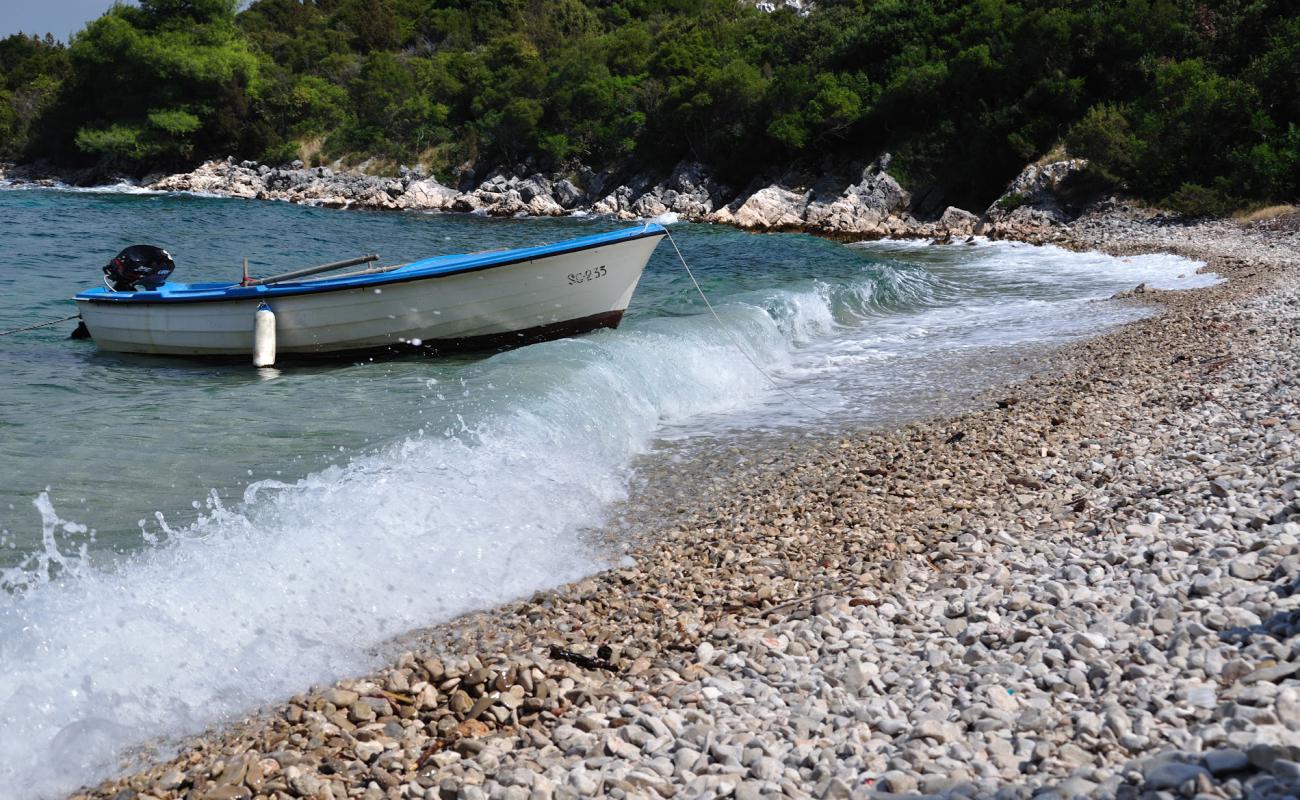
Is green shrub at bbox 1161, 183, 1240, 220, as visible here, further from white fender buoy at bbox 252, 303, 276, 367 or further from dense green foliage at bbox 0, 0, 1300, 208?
white fender buoy at bbox 252, 303, 276, 367

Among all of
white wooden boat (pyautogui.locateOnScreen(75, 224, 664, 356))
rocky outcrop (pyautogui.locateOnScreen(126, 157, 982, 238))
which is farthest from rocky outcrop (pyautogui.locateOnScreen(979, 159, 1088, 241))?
white wooden boat (pyautogui.locateOnScreen(75, 224, 664, 356))

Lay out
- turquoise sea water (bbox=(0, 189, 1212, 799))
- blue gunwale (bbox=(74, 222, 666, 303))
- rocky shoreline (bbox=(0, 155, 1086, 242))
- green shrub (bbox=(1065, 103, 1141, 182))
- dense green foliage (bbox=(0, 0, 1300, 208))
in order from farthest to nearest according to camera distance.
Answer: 1. rocky shoreline (bbox=(0, 155, 1086, 242))
2. dense green foliage (bbox=(0, 0, 1300, 208))
3. green shrub (bbox=(1065, 103, 1141, 182))
4. blue gunwale (bbox=(74, 222, 666, 303))
5. turquoise sea water (bbox=(0, 189, 1212, 799))

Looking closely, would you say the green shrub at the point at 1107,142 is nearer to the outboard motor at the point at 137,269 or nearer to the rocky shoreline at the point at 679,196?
the rocky shoreline at the point at 679,196

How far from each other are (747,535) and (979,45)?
40.0 m

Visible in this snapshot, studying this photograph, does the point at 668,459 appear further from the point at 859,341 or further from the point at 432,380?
the point at 859,341

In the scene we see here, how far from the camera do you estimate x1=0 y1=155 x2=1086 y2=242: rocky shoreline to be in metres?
34.8

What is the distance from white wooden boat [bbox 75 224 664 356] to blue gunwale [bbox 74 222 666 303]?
0.02 meters

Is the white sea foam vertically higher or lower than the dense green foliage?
lower

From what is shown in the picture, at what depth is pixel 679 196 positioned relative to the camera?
46.7 metres

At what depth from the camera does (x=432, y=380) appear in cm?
1112

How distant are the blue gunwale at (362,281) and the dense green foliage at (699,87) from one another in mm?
24280

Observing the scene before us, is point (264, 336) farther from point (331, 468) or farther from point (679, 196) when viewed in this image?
point (679, 196)

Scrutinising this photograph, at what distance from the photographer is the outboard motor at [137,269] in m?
13.1

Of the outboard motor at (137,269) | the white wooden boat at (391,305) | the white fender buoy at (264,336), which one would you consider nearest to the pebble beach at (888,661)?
the white wooden boat at (391,305)
